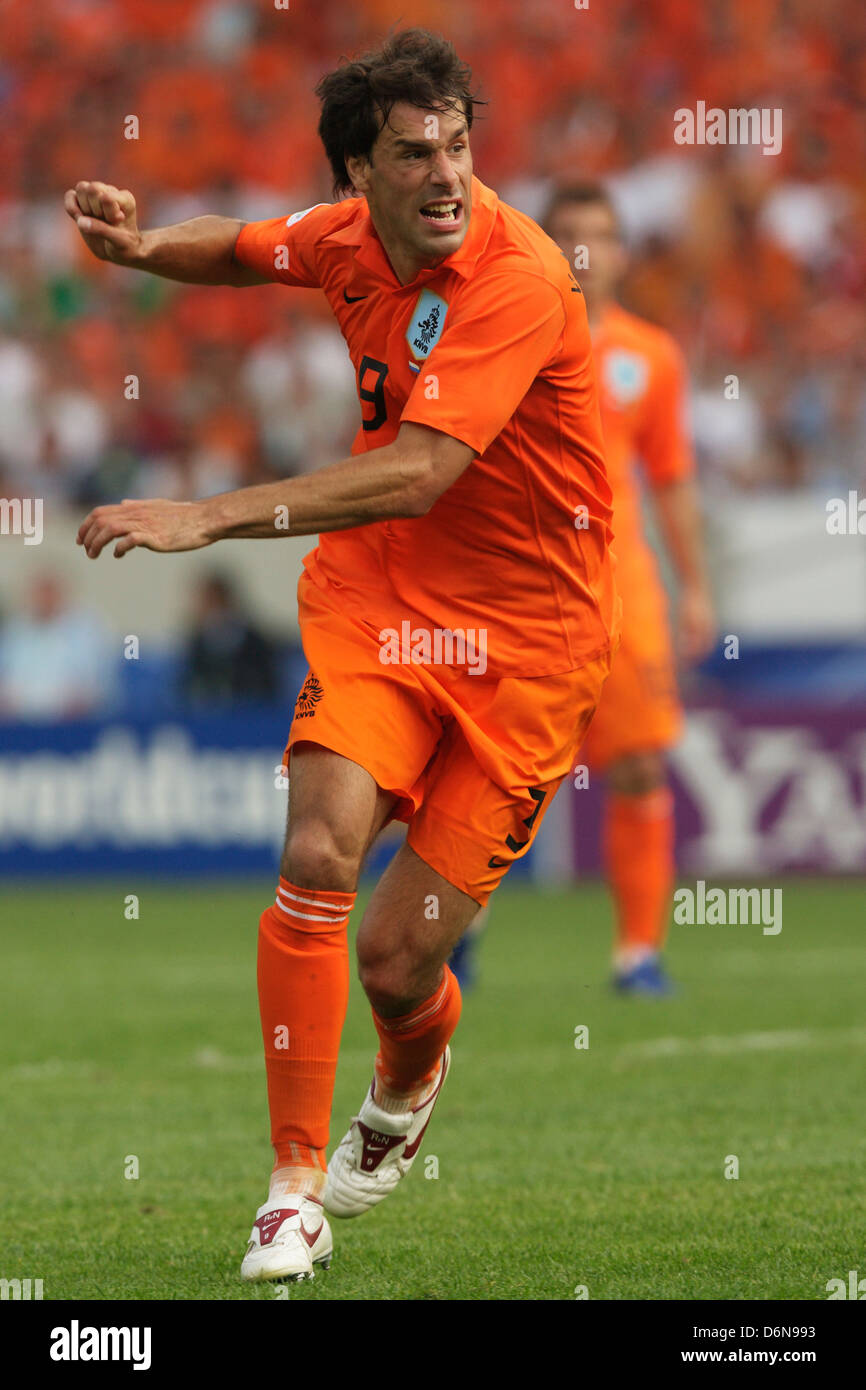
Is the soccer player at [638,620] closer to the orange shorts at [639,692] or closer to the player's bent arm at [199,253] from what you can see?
the orange shorts at [639,692]

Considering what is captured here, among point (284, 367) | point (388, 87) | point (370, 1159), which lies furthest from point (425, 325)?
point (284, 367)

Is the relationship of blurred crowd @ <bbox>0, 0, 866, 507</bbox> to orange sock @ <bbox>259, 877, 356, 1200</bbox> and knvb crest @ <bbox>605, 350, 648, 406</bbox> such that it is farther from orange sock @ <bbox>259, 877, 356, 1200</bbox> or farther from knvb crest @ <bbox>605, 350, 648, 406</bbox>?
orange sock @ <bbox>259, 877, 356, 1200</bbox>

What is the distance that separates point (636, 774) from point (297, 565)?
19.1 feet

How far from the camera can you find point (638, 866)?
8.30 meters

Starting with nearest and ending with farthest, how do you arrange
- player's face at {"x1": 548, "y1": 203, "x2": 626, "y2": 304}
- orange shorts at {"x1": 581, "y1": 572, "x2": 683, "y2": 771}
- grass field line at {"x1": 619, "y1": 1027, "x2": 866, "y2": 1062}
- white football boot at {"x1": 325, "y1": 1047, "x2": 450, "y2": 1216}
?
white football boot at {"x1": 325, "y1": 1047, "x2": 450, "y2": 1216}, grass field line at {"x1": 619, "y1": 1027, "x2": 866, "y2": 1062}, player's face at {"x1": 548, "y1": 203, "x2": 626, "y2": 304}, orange shorts at {"x1": 581, "y1": 572, "x2": 683, "y2": 771}

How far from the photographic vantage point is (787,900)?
11.7 m

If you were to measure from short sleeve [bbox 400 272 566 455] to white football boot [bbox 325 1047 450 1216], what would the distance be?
1541 millimetres

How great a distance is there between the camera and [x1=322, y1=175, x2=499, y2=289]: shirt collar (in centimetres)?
408

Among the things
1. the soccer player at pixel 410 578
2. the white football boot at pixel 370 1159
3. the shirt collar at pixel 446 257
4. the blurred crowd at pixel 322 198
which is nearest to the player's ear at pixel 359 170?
the soccer player at pixel 410 578

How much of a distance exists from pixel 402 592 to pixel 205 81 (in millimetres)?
13405

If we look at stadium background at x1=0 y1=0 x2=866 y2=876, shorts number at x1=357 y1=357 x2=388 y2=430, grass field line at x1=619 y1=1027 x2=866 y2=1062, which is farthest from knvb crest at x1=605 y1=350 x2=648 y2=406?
stadium background at x1=0 y1=0 x2=866 y2=876

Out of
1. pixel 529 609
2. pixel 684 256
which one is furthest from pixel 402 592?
pixel 684 256

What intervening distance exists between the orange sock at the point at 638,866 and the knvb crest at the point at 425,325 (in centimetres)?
443

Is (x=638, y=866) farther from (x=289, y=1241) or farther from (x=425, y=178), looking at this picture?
(x=425, y=178)
